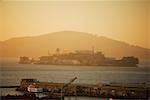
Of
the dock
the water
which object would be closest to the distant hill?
the water

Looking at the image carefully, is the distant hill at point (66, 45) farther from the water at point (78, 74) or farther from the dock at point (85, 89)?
the dock at point (85, 89)

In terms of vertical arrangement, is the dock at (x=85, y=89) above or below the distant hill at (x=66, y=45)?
below

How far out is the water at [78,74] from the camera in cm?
402

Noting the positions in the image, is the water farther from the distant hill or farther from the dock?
the distant hill

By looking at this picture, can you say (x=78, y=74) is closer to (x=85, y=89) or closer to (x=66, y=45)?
(x=85, y=89)

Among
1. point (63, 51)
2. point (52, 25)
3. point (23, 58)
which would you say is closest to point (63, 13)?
point (52, 25)

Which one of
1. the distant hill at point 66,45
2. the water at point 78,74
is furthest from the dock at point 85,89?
the distant hill at point 66,45

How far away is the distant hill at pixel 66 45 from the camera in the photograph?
160 inches

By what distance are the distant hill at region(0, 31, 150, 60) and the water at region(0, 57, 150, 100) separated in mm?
154

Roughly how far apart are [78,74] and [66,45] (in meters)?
0.36

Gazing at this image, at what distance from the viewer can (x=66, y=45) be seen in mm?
Result: 4098

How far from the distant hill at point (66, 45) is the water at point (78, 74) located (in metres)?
0.15

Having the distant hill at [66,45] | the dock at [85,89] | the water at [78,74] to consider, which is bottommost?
the dock at [85,89]

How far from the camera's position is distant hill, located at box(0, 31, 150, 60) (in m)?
4.06
